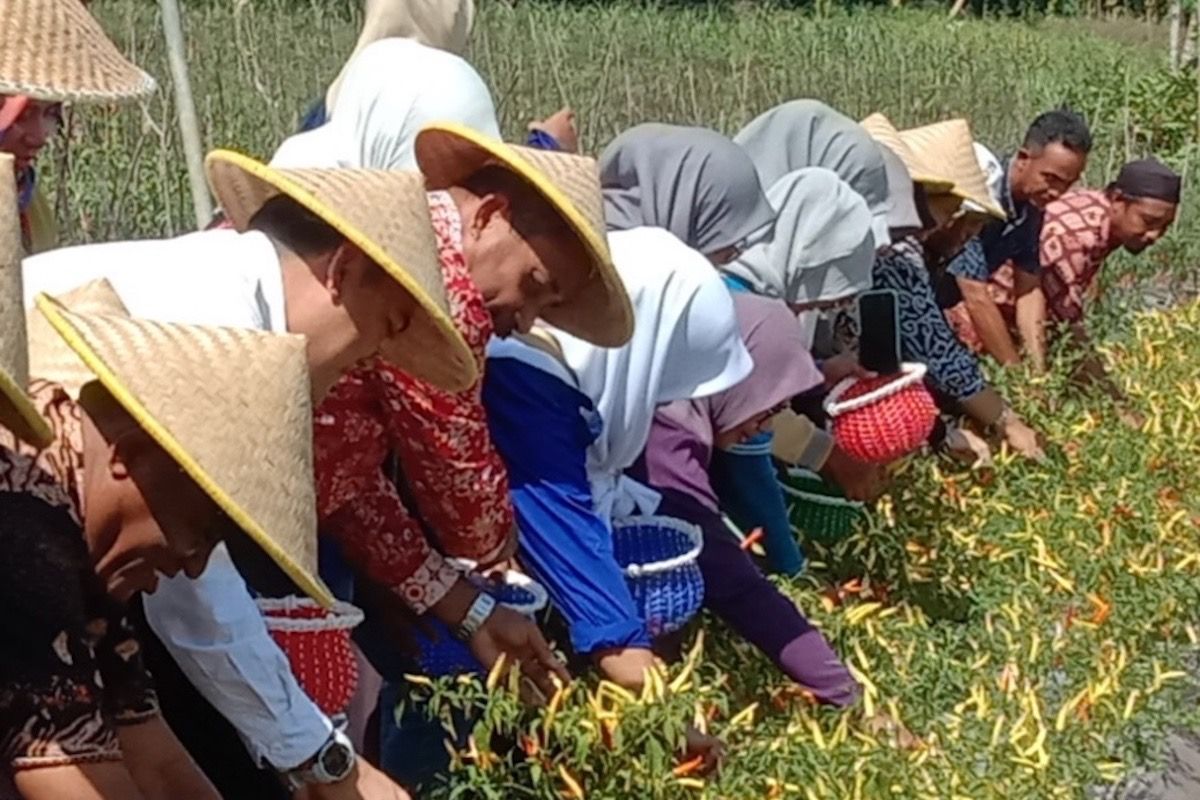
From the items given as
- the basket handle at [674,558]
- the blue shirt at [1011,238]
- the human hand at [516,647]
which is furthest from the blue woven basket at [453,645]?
the blue shirt at [1011,238]

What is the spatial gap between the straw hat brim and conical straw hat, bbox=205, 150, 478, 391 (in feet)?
1.94

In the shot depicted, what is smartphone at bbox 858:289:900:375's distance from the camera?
4166mm

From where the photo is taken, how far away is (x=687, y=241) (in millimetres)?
3553

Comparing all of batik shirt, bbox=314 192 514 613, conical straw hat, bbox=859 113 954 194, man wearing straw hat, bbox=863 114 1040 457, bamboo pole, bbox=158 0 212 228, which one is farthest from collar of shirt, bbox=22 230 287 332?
conical straw hat, bbox=859 113 954 194

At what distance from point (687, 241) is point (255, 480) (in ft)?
6.03

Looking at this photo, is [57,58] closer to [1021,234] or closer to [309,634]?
[309,634]

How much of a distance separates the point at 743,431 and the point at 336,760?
1.19 metres

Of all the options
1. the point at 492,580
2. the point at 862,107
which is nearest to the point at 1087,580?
the point at 492,580

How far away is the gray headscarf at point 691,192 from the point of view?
352cm

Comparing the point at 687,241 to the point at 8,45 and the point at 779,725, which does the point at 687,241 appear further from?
the point at 8,45

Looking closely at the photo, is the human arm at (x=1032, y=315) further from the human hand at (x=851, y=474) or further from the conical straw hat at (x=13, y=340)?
the conical straw hat at (x=13, y=340)

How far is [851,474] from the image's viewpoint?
13.3 feet

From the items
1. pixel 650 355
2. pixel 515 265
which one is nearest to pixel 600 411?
pixel 650 355

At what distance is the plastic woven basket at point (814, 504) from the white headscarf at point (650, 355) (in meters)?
1.05
